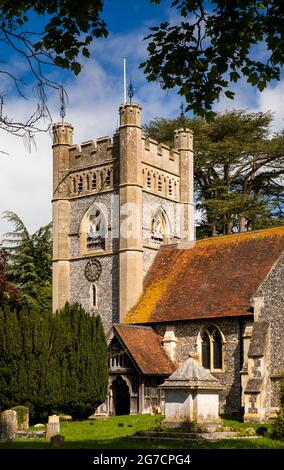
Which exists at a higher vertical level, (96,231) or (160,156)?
(160,156)

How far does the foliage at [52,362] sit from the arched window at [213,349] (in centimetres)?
409

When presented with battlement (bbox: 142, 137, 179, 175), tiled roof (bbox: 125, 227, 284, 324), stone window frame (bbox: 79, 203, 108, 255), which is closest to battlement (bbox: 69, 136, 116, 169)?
battlement (bbox: 142, 137, 179, 175)

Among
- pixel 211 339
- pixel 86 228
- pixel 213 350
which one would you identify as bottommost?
pixel 213 350

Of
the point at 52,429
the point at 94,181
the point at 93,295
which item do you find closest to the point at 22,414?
the point at 52,429

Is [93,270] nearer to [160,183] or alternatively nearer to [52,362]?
[160,183]

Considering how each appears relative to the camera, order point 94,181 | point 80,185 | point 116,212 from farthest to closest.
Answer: point 80,185
point 94,181
point 116,212

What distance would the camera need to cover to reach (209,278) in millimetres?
33500

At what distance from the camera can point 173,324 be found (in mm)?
32281

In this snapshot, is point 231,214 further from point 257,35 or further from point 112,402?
point 257,35

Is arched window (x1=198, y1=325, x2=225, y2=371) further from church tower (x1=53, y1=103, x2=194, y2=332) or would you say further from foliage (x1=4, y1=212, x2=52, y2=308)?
foliage (x1=4, y1=212, x2=52, y2=308)

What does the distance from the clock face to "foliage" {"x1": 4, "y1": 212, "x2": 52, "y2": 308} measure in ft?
29.3

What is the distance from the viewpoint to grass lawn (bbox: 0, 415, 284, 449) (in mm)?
16172

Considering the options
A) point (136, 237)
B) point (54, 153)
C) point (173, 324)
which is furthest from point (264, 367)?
point (54, 153)

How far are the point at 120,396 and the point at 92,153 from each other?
13050 millimetres
